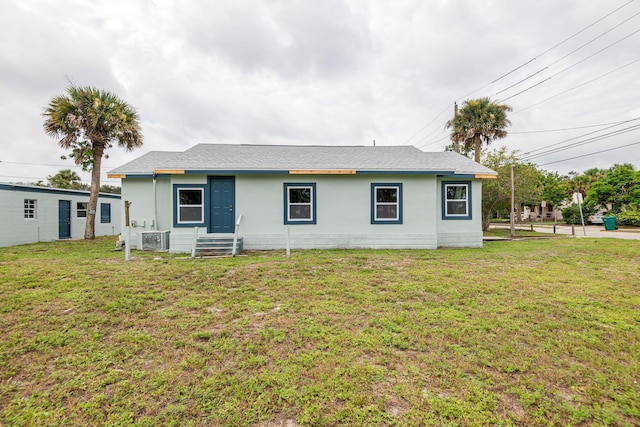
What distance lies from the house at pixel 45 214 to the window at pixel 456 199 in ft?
65.5

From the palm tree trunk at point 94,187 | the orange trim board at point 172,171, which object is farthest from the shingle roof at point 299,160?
the palm tree trunk at point 94,187

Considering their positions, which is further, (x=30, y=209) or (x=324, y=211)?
(x=30, y=209)

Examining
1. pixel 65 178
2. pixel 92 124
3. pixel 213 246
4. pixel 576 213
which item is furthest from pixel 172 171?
pixel 576 213

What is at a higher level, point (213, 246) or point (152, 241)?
point (152, 241)

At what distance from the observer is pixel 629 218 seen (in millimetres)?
22766

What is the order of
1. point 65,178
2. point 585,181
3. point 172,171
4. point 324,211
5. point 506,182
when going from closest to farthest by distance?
1. point 172,171
2. point 324,211
3. point 506,182
4. point 65,178
5. point 585,181

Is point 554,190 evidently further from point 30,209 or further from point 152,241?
point 30,209

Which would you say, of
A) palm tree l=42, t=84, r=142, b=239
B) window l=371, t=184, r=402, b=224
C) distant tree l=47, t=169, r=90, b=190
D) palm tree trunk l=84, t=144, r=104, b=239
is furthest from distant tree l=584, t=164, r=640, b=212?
distant tree l=47, t=169, r=90, b=190

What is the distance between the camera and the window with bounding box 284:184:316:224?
10125 millimetres

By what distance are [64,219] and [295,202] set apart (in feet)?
49.1

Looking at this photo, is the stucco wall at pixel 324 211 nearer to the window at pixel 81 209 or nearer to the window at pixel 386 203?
the window at pixel 386 203

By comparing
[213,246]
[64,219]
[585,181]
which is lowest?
[213,246]

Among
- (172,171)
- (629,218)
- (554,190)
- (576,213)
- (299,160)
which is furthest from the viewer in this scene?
(554,190)

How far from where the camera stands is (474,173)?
35.3 feet
